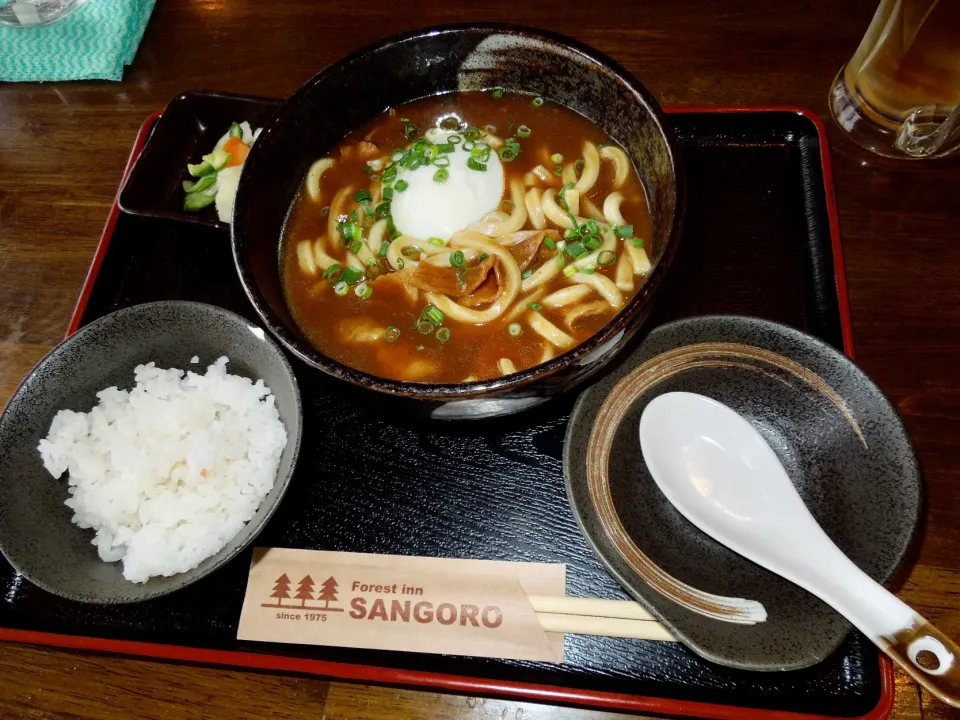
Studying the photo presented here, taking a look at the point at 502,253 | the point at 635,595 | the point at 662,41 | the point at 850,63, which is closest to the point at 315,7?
the point at 662,41

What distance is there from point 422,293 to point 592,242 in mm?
469

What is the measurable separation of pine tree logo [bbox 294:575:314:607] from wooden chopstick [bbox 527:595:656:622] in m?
0.51

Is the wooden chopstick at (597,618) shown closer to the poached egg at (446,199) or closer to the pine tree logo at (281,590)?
the pine tree logo at (281,590)

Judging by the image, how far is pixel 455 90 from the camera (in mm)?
2148

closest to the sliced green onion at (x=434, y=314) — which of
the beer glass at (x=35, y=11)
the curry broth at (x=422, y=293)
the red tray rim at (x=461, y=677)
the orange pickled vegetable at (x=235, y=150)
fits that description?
the curry broth at (x=422, y=293)

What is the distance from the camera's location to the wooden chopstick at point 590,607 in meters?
1.54

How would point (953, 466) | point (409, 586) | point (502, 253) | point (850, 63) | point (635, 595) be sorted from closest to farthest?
1. point (635, 595)
2. point (409, 586)
3. point (953, 466)
4. point (502, 253)
5. point (850, 63)

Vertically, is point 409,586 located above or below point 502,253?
below

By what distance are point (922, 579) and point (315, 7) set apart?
2.86 meters

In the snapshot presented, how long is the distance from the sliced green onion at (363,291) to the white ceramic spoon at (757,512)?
786 millimetres

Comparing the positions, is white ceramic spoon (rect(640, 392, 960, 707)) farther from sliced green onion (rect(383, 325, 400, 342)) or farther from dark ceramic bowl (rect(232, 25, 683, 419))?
sliced green onion (rect(383, 325, 400, 342))

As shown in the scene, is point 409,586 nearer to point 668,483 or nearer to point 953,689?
point 668,483

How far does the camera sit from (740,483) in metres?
1.62

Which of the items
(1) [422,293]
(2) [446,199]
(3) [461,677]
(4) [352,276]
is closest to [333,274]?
(4) [352,276]
